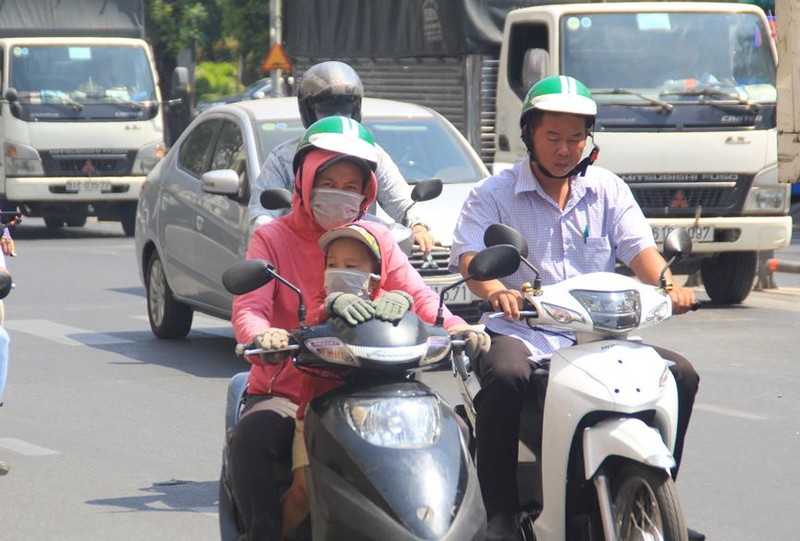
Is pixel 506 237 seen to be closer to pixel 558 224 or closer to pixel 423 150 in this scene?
pixel 558 224

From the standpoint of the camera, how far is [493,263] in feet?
15.4

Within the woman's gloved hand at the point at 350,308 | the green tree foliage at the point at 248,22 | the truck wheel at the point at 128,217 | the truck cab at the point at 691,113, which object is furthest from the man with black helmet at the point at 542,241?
the green tree foliage at the point at 248,22

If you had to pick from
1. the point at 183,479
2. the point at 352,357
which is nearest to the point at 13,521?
the point at 183,479

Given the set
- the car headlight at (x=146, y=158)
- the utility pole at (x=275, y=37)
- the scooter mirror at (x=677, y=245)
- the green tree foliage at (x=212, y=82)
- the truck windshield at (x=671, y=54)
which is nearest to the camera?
the scooter mirror at (x=677, y=245)

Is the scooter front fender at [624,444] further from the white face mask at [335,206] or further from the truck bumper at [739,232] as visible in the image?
the truck bumper at [739,232]

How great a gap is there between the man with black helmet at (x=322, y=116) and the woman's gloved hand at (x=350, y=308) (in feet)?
10.2

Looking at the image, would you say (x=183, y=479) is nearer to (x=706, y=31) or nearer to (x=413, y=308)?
(x=413, y=308)

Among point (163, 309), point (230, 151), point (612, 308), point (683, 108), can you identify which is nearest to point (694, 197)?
point (683, 108)

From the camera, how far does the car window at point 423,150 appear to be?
11609 mm

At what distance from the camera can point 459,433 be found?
14.3ft

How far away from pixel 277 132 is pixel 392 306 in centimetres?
715

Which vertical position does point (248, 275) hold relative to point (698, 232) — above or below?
above

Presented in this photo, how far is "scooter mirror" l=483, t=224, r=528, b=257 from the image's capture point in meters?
5.03

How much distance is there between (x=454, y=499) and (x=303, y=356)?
56 centimetres
